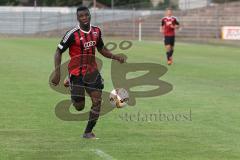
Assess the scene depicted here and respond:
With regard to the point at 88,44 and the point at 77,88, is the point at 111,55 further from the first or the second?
the point at 77,88

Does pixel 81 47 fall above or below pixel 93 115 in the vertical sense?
above

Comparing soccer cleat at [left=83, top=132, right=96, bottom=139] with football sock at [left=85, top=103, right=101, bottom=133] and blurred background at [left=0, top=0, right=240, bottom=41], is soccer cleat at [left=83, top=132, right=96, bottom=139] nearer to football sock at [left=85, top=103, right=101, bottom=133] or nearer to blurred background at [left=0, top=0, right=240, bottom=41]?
football sock at [left=85, top=103, right=101, bottom=133]

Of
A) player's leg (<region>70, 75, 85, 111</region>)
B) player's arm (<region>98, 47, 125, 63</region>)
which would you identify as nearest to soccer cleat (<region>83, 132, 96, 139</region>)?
player's leg (<region>70, 75, 85, 111</region>)

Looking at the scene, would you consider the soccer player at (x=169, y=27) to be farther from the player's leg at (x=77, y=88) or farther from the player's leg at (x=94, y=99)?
the player's leg at (x=94, y=99)

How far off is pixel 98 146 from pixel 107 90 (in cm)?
776

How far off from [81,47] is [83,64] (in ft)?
0.99

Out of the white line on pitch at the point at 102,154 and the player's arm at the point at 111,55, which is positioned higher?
the player's arm at the point at 111,55

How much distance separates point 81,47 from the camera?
11.2 meters

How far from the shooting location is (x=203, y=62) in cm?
3009

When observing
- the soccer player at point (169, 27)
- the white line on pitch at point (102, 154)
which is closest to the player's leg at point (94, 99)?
the white line on pitch at point (102, 154)

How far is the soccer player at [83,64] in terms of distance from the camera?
36.7 feet

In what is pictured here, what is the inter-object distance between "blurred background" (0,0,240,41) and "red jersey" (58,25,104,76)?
45.8 metres

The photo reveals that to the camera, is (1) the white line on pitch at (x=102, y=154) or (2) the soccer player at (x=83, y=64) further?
(2) the soccer player at (x=83, y=64)

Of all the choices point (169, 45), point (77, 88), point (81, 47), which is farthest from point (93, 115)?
point (169, 45)
